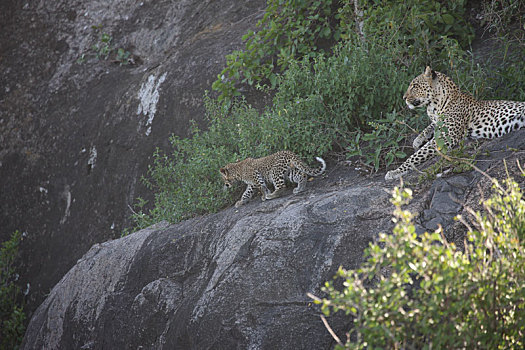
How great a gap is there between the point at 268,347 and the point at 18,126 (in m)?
12.6

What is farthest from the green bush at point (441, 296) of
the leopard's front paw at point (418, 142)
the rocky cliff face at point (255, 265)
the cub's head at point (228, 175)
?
the cub's head at point (228, 175)

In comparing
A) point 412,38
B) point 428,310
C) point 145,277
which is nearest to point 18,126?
point 145,277

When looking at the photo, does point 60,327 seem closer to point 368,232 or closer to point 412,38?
point 368,232

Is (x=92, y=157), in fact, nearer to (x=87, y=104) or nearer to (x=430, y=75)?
(x=87, y=104)

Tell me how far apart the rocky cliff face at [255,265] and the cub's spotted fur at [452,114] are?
0.45 meters

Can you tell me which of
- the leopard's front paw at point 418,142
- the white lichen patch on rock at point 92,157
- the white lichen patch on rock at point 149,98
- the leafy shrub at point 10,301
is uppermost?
the white lichen patch on rock at point 149,98

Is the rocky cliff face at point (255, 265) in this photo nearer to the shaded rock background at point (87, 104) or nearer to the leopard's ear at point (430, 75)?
the leopard's ear at point (430, 75)

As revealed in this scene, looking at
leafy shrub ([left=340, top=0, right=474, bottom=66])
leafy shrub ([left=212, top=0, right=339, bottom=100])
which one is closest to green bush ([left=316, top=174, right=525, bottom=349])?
leafy shrub ([left=340, top=0, right=474, bottom=66])

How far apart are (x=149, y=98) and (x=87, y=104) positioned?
2531 mm

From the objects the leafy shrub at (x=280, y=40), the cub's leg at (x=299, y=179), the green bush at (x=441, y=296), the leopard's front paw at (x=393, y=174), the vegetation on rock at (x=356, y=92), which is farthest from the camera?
the leafy shrub at (x=280, y=40)

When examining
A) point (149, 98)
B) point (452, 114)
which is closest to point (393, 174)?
point (452, 114)

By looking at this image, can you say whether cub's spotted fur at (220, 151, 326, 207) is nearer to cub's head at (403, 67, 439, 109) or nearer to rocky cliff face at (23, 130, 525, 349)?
rocky cliff face at (23, 130, 525, 349)

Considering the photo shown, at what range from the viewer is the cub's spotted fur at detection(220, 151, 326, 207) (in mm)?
7691

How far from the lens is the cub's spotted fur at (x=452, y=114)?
689cm
